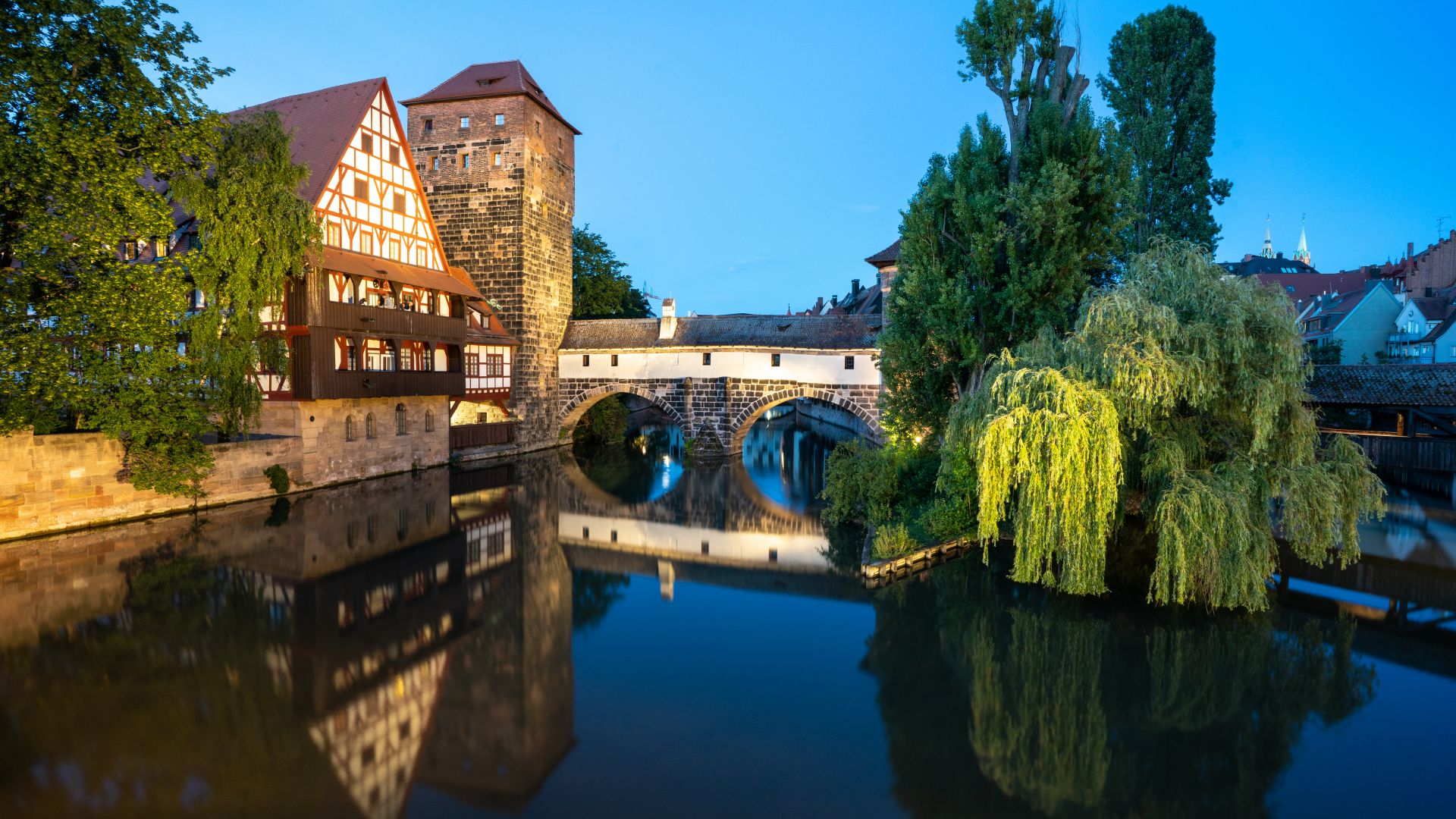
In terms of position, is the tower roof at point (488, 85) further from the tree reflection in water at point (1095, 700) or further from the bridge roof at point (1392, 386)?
the bridge roof at point (1392, 386)

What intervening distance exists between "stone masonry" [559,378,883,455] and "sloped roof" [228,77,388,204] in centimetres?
1167

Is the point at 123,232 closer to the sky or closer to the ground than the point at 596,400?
closer to the sky

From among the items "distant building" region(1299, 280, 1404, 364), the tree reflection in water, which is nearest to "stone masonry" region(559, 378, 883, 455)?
the tree reflection in water

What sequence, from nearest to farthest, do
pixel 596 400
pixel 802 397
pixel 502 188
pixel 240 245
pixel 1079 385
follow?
1. pixel 1079 385
2. pixel 240 245
3. pixel 802 397
4. pixel 502 188
5. pixel 596 400

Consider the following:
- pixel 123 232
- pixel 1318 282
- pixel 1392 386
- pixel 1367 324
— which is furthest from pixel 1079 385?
pixel 1318 282

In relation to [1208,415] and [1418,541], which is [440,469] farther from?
[1418,541]

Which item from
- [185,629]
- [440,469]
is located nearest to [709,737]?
[185,629]

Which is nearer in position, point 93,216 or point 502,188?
point 93,216

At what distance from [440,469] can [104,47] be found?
42.6 ft

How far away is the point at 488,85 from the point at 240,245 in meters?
12.5

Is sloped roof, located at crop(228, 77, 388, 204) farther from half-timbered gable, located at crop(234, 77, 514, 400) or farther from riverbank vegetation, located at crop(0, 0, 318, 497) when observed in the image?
riverbank vegetation, located at crop(0, 0, 318, 497)

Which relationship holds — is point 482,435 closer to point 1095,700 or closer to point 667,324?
point 667,324

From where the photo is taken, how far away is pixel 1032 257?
14500 millimetres

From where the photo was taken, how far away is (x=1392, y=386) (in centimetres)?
1958
